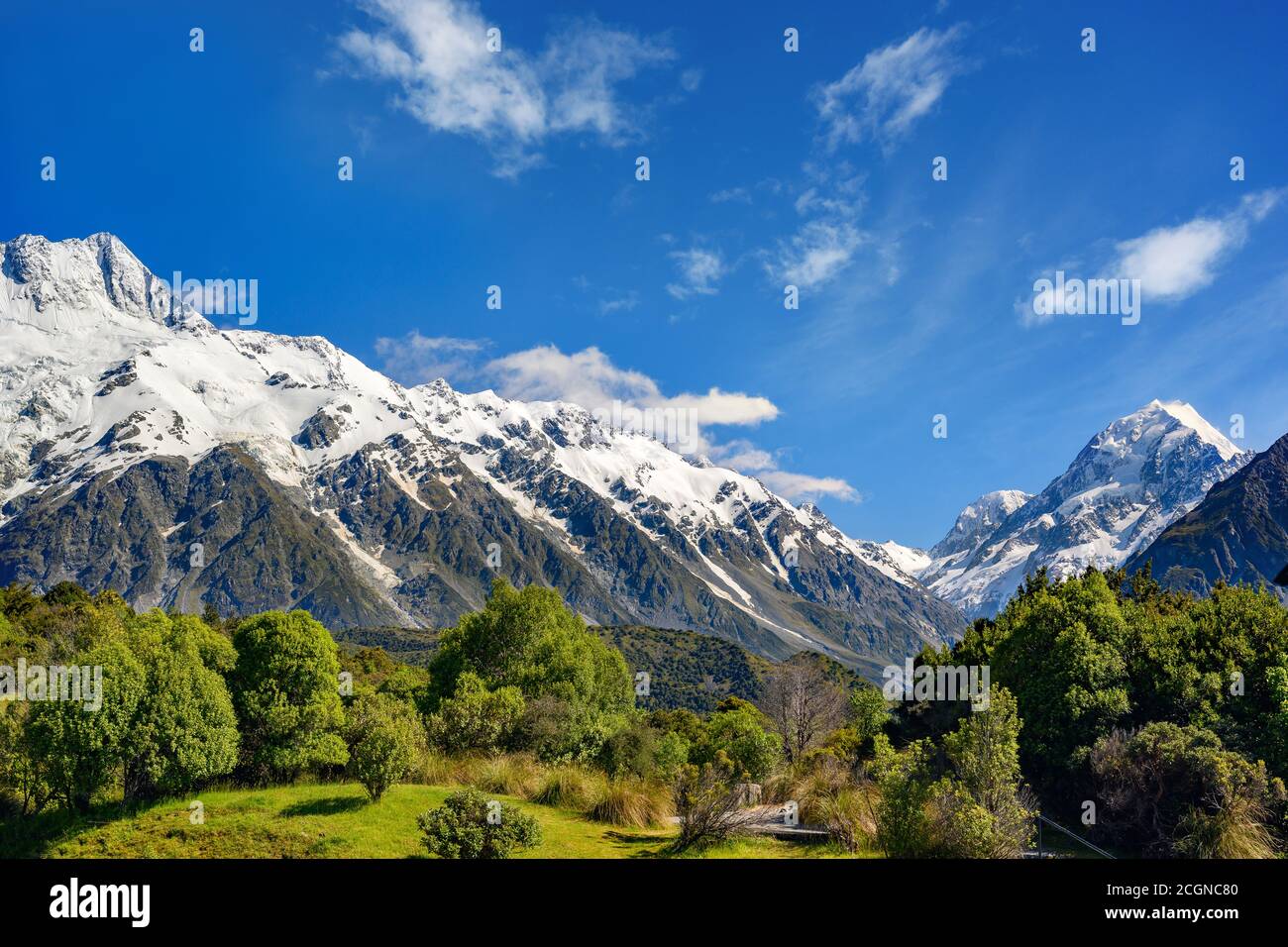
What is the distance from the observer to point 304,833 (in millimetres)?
16828

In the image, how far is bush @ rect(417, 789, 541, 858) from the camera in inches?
556

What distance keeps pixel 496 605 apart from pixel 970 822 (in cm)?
2668

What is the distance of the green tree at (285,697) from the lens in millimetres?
22562

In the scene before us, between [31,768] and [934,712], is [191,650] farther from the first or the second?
[934,712]

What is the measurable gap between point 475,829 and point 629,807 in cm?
617

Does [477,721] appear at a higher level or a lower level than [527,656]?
lower

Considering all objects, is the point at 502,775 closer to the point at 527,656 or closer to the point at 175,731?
the point at 175,731

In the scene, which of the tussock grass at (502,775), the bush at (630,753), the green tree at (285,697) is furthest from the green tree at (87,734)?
the bush at (630,753)

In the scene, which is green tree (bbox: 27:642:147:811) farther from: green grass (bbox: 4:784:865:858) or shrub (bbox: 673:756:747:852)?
shrub (bbox: 673:756:747:852)

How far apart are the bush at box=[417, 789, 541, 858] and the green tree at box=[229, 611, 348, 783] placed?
9438 millimetres

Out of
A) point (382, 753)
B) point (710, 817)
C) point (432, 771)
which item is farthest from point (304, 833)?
point (710, 817)

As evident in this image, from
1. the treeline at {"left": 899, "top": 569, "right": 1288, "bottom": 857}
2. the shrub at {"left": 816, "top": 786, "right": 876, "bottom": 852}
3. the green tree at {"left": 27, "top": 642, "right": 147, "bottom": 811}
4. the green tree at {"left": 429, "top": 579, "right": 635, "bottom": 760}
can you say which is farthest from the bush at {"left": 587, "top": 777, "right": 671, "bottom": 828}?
the green tree at {"left": 27, "top": 642, "right": 147, "bottom": 811}
